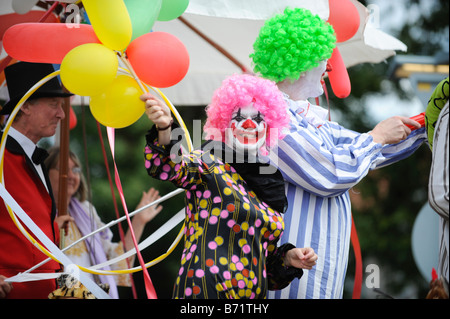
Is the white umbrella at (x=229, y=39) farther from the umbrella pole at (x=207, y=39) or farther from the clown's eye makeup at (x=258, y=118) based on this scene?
the clown's eye makeup at (x=258, y=118)

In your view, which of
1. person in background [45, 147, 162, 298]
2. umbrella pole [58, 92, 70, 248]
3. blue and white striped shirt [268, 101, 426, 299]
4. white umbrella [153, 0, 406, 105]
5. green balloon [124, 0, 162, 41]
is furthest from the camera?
person in background [45, 147, 162, 298]

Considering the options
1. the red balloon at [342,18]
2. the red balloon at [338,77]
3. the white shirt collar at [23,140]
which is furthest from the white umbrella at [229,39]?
the white shirt collar at [23,140]

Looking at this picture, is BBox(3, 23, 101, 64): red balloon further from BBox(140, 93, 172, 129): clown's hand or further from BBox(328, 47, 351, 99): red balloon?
BBox(328, 47, 351, 99): red balloon

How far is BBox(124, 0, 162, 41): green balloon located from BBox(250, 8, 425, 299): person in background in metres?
0.51

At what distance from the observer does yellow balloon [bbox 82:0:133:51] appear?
94.8 inches

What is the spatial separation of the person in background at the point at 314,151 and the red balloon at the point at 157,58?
1.51 feet

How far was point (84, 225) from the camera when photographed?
13.6ft

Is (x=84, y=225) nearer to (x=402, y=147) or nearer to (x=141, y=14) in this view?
(x=141, y=14)

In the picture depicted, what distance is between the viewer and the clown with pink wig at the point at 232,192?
88.6 inches

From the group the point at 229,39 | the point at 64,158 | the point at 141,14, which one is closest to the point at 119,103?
the point at 141,14

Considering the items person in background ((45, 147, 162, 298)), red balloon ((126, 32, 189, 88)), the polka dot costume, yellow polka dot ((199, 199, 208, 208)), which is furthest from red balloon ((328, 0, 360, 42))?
person in background ((45, 147, 162, 298))

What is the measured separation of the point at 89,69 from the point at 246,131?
22.8 inches
